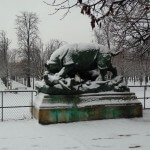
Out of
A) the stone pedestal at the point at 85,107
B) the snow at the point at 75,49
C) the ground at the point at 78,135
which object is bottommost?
the ground at the point at 78,135

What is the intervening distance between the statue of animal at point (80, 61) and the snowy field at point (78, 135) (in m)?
1.90

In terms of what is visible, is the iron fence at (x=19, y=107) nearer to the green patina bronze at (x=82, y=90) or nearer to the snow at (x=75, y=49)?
the green patina bronze at (x=82, y=90)

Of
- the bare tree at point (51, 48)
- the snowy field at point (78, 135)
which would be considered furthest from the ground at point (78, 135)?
the bare tree at point (51, 48)

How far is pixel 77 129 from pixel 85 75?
2.89 meters

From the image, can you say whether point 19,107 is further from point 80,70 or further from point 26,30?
point 26,30

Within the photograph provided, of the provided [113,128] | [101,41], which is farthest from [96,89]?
[101,41]

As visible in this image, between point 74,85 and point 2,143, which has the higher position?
point 74,85

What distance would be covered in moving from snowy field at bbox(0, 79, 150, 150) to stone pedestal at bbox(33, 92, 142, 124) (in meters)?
0.30

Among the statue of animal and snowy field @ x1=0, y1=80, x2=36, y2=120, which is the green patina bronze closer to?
the statue of animal

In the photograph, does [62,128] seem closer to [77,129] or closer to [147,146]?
[77,129]

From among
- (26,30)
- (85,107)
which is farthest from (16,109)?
(26,30)

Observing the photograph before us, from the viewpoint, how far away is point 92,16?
15.4 ft

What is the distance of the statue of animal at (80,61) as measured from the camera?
12.2 meters

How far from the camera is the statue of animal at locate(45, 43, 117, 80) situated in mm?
12211
